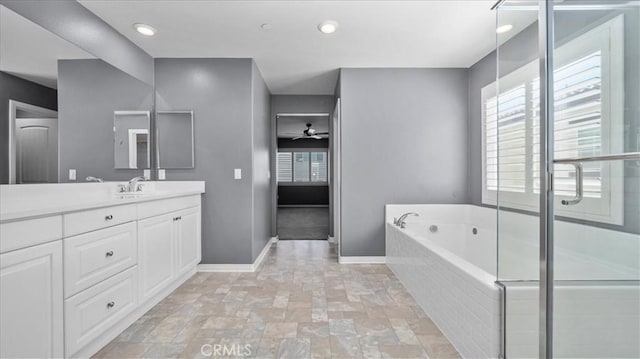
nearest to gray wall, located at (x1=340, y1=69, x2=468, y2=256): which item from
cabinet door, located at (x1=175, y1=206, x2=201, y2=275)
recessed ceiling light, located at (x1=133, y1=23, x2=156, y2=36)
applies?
cabinet door, located at (x1=175, y1=206, x2=201, y2=275)

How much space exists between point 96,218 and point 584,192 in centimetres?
248

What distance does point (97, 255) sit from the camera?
1717 mm

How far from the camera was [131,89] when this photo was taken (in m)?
2.99

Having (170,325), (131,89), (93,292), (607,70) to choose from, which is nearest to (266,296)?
(170,325)

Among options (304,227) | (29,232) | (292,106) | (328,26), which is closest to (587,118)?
(328,26)

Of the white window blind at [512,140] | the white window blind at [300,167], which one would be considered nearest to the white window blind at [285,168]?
the white window blind at [300,167]

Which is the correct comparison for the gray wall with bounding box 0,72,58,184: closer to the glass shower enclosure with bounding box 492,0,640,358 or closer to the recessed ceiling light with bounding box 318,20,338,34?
the recessed ceiling light with bounding box 318,20,338,34

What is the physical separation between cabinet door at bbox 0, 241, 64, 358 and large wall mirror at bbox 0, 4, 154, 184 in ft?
2.37

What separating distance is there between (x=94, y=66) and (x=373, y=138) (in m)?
2.82

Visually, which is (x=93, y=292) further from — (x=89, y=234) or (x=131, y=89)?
(x=131, y=89)

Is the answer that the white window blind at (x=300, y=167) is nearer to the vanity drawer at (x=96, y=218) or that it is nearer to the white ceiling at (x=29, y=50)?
the white ceiling at (x=29, y=50)

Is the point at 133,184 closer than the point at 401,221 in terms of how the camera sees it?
Yes

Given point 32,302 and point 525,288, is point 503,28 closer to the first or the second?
point 525,288

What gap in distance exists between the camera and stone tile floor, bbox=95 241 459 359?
1.77 meters
